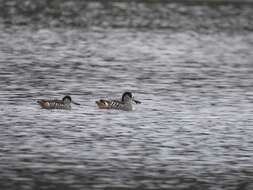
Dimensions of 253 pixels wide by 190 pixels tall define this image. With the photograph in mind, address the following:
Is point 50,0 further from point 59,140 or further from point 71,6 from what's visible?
point 59,140

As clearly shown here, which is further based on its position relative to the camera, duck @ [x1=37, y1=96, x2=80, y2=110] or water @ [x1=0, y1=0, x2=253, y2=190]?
duck @ [x1=37, y1=96, x2=80, y2=110]

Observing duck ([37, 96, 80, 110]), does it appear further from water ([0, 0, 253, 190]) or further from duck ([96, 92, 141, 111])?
duck ([96, 92, 141, 111])

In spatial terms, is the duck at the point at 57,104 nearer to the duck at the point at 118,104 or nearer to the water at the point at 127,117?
the water at the point at 127,117

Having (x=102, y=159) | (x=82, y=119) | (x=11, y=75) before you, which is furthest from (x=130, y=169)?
(x=11, y=75)

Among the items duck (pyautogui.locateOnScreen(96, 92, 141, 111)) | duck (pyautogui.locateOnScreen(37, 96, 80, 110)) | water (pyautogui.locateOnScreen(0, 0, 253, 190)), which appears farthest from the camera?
duck (pyautogui.locateOnScreen(96, 92, 141, 111))

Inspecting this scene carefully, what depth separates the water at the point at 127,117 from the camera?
18.4 metres

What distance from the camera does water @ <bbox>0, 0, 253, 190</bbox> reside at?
18375 mm

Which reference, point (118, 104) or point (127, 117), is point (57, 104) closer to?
point (118, 104)

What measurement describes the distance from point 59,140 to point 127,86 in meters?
9.47

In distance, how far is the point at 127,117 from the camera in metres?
24.5

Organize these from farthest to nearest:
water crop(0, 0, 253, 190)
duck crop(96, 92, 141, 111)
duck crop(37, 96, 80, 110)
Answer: duck crop(96, 92, 141, 111) < duck crop(37, 96, 80, 110) < water crop(0, 0, 253, 190)

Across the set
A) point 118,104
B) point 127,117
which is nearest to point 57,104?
point 118,104

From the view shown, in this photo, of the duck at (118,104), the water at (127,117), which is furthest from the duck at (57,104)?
the duck at (118,104)

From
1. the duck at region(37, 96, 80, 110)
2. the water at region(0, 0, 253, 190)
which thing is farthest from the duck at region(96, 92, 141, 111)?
the duck at region(37, 96, 80, 110)
